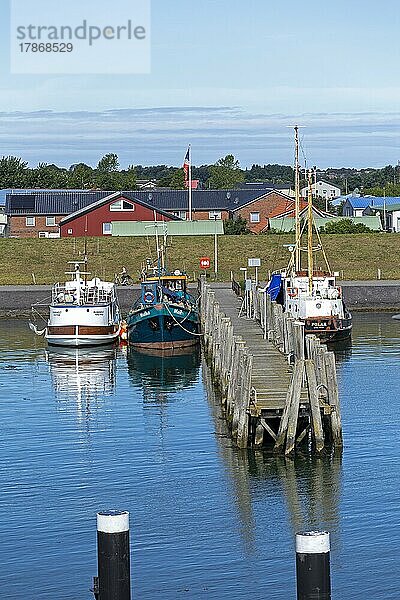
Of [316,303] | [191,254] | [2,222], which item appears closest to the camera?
[316,303]

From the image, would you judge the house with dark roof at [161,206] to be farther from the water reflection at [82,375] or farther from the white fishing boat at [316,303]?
the water reflection at [82,375]

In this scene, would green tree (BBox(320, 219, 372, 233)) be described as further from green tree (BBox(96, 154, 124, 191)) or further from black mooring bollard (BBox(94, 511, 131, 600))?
black mooring bollard (BBox(94, 511, 131, 600))

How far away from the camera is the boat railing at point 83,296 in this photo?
167 feet

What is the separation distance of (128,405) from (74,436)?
5.44 metres

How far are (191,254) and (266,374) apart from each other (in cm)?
5242

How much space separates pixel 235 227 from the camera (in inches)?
3836

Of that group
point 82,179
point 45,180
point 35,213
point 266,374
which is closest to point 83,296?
point 266,374

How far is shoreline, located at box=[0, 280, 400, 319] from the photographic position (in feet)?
206

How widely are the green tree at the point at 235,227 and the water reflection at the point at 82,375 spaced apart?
45732mm

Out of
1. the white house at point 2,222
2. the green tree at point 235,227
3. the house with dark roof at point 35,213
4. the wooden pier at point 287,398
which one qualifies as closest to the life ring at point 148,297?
the wooden pier at point 287,398

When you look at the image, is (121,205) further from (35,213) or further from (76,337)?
(76,337)

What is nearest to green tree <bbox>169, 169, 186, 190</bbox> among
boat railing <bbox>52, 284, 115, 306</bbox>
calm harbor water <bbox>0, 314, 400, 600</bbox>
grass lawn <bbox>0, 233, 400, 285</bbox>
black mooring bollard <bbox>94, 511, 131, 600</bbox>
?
grass lawn <bbox>0, 233, 400, 285</bbox>

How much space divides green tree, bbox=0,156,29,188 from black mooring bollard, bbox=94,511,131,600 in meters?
138

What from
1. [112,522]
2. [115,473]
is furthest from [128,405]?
[112,522]
